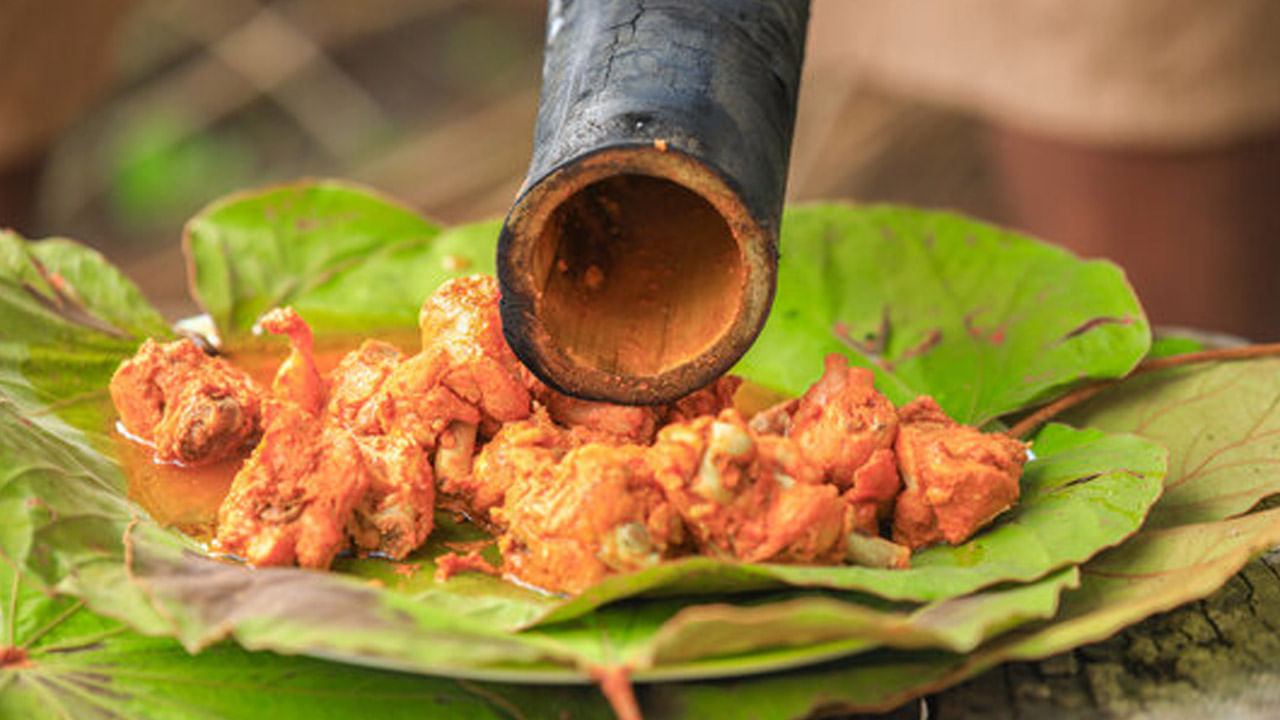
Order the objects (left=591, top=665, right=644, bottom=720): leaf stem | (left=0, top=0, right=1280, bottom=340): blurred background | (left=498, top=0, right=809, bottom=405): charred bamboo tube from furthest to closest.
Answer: (left=0, top=0, right=1280, bottom=340): blurred background
(left=498, top=0, right=809, bottom=405): charred bamboo tube
(left=591, top=665, right=644, bottom=720): leaf stem

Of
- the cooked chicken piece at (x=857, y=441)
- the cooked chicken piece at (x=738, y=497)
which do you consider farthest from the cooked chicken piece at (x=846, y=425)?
the cooked chicken piece at (x=738, y=497)

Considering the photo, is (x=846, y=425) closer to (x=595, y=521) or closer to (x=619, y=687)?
(x=595, y=521)

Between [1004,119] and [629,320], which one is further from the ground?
[1004,119]

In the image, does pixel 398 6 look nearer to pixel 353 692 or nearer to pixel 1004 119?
pixel 1004 119

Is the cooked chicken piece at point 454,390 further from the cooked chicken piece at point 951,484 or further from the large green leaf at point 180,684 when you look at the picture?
the cooked chicken piece at point 951,484

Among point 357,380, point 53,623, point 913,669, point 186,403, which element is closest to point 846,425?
point 913,669

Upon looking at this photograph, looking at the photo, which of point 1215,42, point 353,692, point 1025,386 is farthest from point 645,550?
point 1215,42

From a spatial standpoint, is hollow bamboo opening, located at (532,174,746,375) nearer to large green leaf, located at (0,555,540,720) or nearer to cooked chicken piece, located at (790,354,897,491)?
cooked chicken piece, located at (790,354,897,491)

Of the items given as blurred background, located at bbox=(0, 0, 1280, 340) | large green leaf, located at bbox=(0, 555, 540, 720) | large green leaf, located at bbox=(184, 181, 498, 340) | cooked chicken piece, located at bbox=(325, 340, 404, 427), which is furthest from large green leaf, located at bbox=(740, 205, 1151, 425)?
blurred background, located at bbox=(0, 0, 1280, 340)
